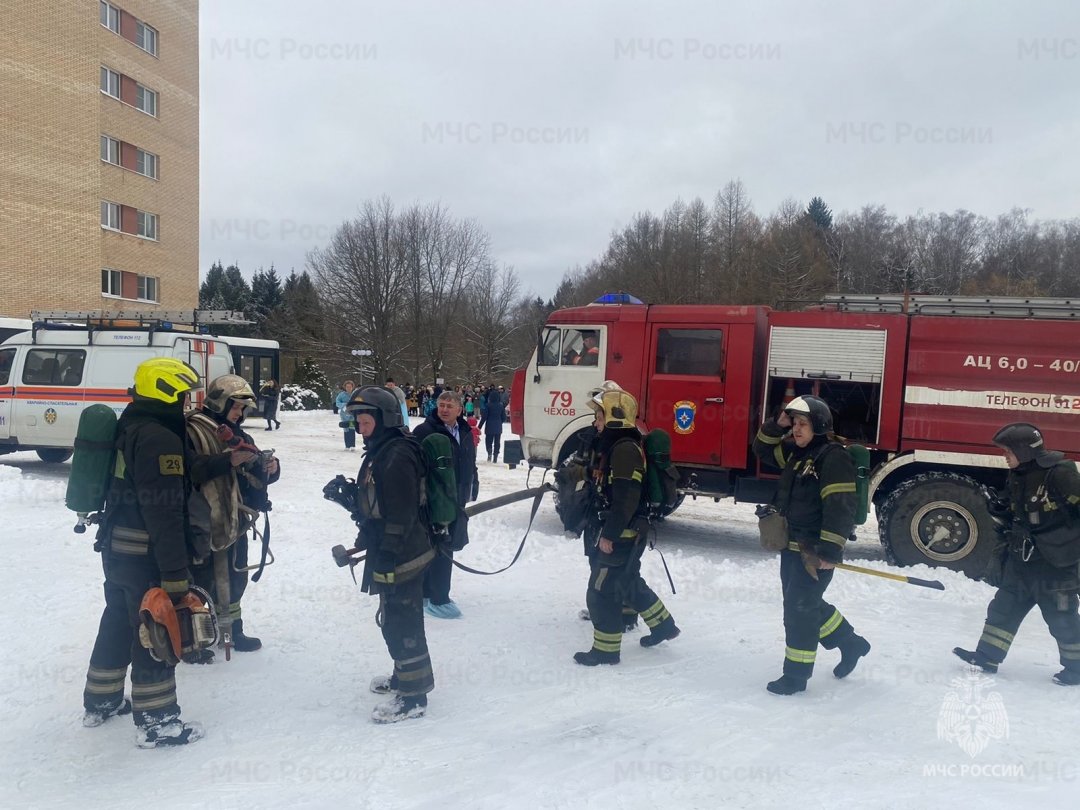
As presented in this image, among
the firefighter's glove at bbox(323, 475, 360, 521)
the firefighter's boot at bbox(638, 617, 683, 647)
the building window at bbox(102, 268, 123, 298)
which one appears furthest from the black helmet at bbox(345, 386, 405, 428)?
the building window at bbox(102, 268, 123, 298)

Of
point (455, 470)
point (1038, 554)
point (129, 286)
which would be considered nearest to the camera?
point (1038, 554)

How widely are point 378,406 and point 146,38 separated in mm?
34700

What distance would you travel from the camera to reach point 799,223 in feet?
153

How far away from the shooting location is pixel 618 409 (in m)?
5.03

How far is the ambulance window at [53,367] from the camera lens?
40.0 ft

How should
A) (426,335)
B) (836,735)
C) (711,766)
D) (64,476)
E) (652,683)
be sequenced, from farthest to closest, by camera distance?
1. (426,335)
2. (64,476)
3. (652,683)
4. (836,735)
5. (711,766)

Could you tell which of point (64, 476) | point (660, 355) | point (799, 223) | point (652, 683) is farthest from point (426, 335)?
point (652, 683)

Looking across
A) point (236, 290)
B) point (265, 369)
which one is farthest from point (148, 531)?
point (236, 290)

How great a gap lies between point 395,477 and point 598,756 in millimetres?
1845

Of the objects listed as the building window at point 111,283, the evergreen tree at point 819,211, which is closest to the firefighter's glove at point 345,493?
the building window at point 111,283

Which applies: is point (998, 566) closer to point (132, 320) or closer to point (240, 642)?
point (240, 642)

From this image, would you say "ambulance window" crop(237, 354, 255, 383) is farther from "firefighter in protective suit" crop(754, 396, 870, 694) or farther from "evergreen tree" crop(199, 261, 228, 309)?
"evergreen tree" crop(199, 261, 228, 309)

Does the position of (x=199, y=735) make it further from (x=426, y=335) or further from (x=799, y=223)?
(x=799, y=223)

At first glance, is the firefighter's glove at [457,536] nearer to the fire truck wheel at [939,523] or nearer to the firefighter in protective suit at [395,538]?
Answer: the firefighter in protective suit at [395,538]
